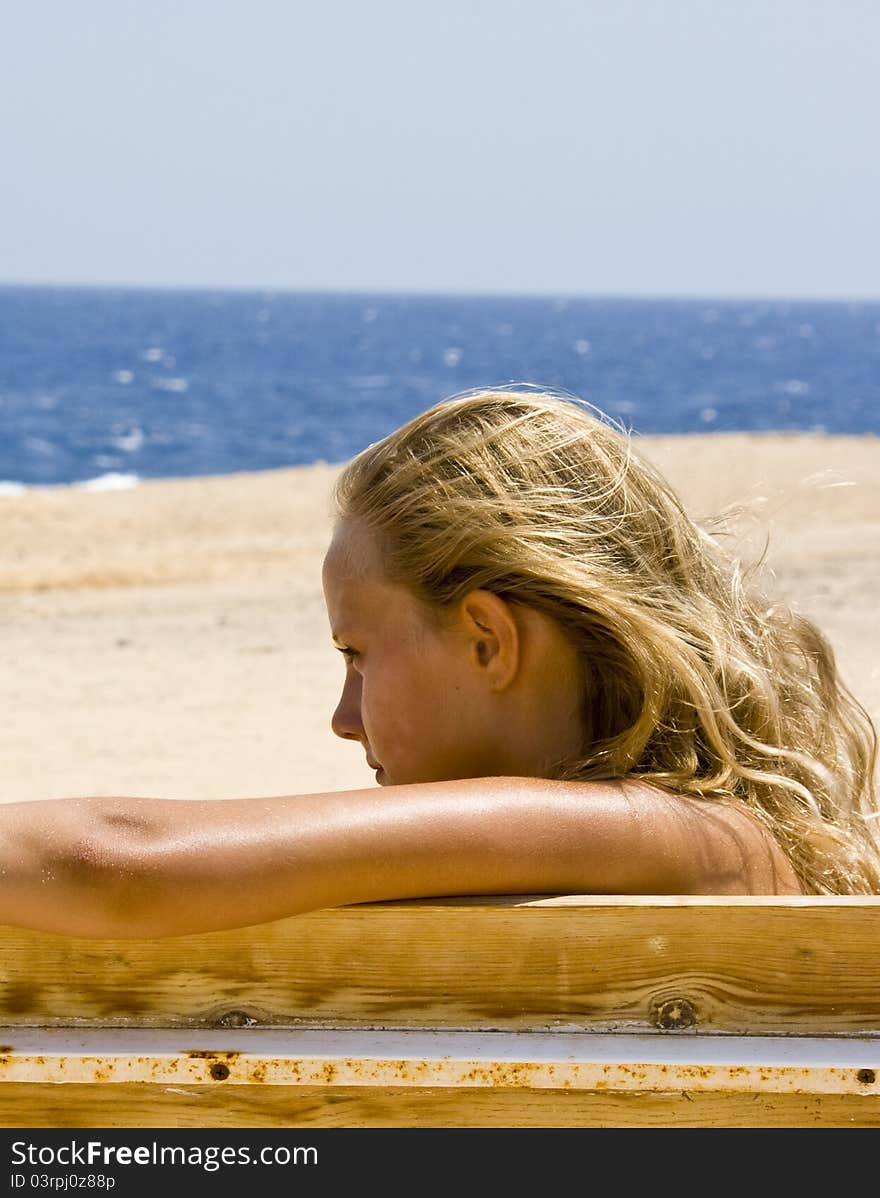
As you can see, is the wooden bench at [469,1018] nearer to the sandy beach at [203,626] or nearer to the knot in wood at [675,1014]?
the knot in wood at [675,1014]

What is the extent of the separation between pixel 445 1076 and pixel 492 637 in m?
0.58

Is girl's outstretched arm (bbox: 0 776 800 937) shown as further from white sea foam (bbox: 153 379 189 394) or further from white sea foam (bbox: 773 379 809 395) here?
white sea foam (bbox: 773 379 809 395)

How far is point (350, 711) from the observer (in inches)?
80.0

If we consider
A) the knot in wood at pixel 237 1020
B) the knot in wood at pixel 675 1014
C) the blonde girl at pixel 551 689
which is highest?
the blonde girl at pixel 551 689

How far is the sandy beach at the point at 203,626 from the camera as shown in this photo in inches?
238

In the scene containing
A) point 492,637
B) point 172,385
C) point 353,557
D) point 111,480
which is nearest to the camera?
point 492,637

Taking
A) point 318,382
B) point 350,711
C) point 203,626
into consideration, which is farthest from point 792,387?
point 350,711

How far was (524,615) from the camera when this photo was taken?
189 cm

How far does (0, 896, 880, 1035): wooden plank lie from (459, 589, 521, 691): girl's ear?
0.40m

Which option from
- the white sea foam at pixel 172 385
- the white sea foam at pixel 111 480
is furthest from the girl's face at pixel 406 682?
the white sea foam at pixel 172 385

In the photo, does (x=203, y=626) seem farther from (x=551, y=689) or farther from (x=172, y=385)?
(x=172, y=385)

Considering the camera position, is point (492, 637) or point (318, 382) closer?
point (492, 637)

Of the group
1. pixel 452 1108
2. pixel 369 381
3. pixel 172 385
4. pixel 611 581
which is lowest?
pixel 452 1108

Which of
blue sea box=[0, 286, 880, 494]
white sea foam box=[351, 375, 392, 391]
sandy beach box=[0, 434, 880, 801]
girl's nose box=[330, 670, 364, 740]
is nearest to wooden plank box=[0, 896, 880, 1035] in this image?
girl's nose box=[330, 670, 364, 740]
